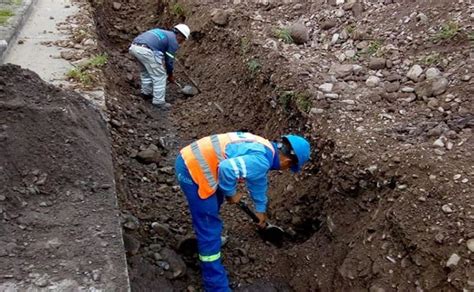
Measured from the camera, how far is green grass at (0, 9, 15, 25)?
742 cm

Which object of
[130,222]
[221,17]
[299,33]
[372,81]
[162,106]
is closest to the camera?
[130,222]

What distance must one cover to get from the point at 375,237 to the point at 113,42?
21.9 ft

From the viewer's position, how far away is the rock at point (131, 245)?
434 centimetres

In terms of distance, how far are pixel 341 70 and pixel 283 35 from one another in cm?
127

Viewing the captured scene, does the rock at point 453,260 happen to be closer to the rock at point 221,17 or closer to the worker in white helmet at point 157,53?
the worker in white helmet at point 157,53

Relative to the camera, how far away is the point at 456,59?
5188 millimetres

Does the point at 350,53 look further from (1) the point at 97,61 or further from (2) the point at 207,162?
(1) the point at 97,61

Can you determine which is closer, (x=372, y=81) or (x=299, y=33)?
(x=372, y=81)

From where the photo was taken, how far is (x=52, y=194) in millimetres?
3914

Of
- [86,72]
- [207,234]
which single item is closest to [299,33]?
[86,72]

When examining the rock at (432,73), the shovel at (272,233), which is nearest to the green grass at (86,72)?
the shovel at (272,233)

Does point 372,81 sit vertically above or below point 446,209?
below

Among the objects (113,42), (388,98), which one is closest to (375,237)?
(388,98)

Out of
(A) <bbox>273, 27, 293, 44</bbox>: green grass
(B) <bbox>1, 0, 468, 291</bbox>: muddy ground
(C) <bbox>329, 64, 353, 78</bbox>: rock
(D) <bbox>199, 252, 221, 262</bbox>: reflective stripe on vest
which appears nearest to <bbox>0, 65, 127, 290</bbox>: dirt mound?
(B) <bbox>1, 0, 468, 291</bbox>: muddy ground
